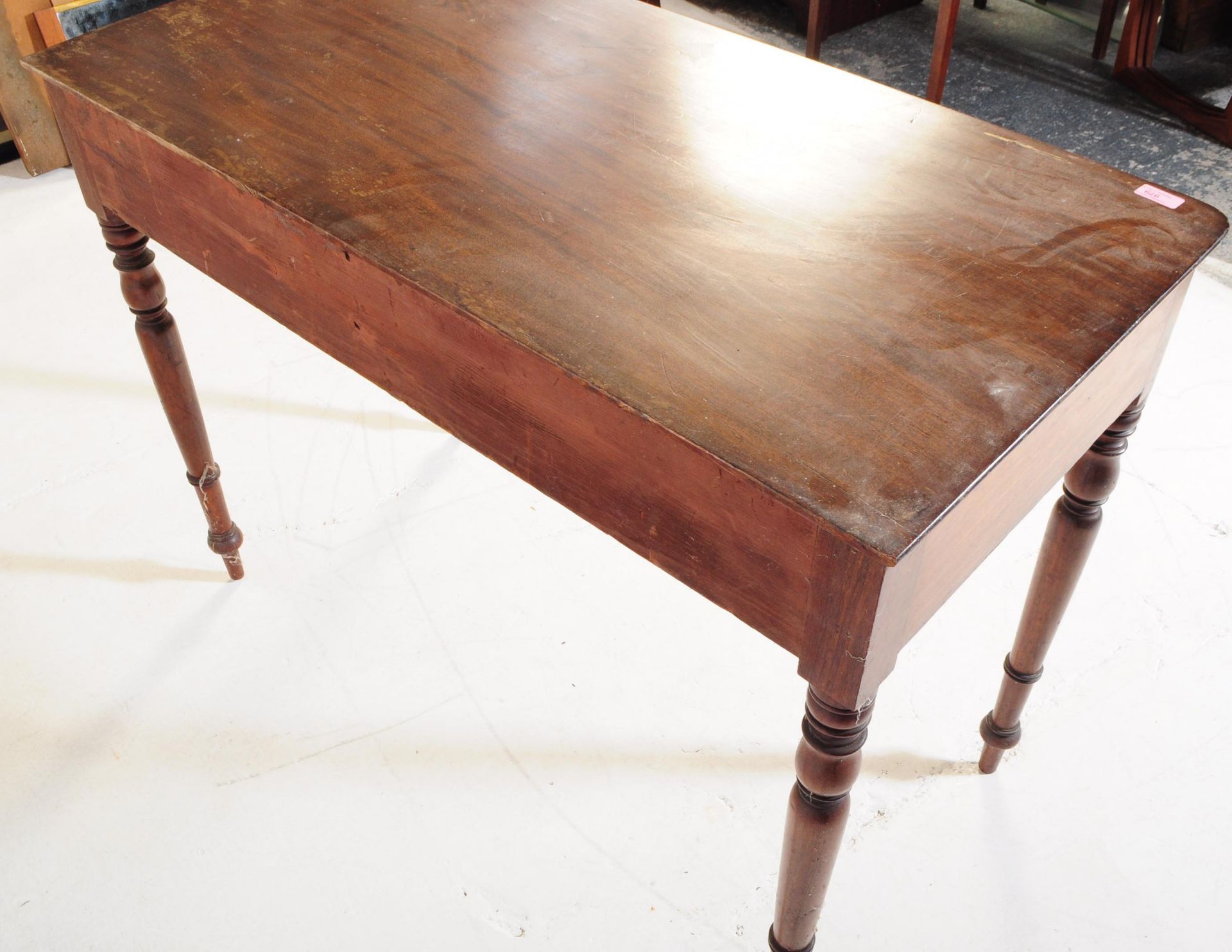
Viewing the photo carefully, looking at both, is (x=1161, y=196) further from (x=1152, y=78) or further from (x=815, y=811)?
(x=1152, y=78)

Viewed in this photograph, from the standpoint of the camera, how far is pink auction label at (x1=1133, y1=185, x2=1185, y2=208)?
1.22 meters

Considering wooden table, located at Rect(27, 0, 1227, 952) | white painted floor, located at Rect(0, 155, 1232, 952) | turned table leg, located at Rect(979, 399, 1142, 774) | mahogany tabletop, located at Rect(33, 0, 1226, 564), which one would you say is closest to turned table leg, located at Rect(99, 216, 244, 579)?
wooden table, located at Rect(27, 0, 1227, 952)

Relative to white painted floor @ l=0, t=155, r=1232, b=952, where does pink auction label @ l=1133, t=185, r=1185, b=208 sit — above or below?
above

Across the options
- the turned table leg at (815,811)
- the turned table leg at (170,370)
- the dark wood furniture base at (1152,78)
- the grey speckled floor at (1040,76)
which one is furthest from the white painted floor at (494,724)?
the dark wood furniture base at (1152,78)

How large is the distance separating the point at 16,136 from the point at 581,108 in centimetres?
207

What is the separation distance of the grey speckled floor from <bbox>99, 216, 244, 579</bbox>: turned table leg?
2.10 meters

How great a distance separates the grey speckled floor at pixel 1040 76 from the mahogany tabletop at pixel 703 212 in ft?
5.34

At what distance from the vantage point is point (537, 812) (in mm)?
1610

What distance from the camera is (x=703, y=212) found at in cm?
122

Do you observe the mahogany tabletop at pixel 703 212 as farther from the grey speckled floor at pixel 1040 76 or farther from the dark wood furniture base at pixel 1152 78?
the dark wood furniture base at pixel 1152 78

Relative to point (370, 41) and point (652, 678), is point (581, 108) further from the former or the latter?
point (652, 678)

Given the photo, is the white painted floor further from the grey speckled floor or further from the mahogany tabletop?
the grey speckled floor

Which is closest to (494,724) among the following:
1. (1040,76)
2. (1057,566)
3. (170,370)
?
(170,370)

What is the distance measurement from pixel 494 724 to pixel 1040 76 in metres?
2.57
